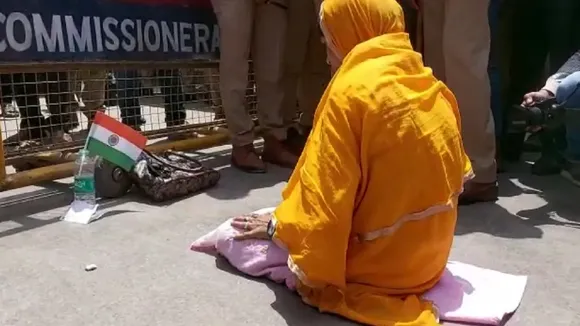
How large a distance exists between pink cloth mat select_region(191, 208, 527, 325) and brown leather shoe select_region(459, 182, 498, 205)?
28.5 inches

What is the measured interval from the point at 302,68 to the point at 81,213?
154cm

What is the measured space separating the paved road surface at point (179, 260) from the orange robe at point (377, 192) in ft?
0.49

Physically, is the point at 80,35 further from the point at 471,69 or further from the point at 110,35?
the point at 471,69

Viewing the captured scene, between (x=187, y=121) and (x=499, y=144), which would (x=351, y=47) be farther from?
(x=187, y=121)

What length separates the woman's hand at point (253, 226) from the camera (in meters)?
1.93

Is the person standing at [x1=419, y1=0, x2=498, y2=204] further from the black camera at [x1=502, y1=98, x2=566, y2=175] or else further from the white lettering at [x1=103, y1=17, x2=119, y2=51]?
the white lettering at [x1=103, y1=17, x2=119, y2=51]

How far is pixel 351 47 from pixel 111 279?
933mm

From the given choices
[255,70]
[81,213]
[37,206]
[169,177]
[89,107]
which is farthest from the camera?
[89,107]

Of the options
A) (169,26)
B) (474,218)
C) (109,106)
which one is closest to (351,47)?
(474,218)

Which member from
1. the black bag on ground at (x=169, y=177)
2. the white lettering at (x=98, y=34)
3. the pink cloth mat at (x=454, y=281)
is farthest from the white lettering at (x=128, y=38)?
the pink cloth mat at (x=454, y=281)

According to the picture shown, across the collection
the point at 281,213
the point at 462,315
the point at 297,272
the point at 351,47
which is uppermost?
the point at 351,47

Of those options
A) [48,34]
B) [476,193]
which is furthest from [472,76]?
[48,34]

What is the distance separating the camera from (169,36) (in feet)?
10.6

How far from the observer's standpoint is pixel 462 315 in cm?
171
